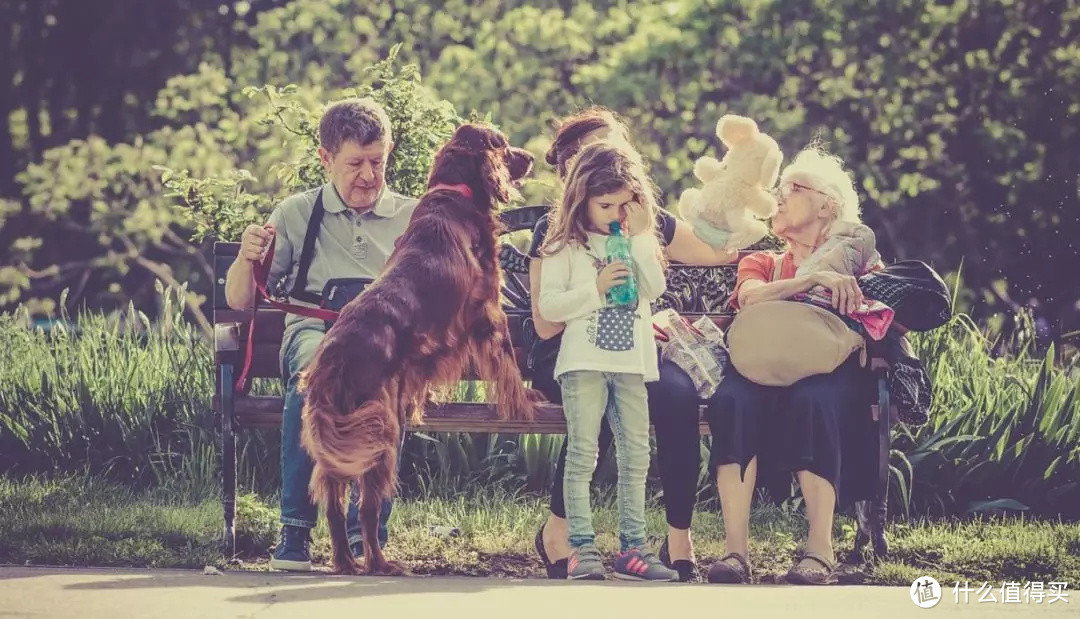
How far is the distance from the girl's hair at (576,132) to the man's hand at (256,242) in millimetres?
950

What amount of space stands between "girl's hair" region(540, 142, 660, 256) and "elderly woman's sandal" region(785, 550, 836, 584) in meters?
1.14

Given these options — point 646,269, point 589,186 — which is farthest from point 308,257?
point 646,269

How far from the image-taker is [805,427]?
5262 mm

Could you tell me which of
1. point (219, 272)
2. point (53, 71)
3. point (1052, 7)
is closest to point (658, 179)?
point (1052, 7)

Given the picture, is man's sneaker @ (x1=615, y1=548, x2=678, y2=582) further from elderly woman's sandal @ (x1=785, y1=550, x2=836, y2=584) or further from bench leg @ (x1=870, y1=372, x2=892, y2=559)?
bench leg @ (x1=870, y1=372, x2=892, y2=559)

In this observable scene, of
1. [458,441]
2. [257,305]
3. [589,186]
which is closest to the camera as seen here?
[589,186]

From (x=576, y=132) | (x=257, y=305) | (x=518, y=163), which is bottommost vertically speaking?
(x=257, y=305)

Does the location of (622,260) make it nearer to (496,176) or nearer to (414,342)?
(496,176)

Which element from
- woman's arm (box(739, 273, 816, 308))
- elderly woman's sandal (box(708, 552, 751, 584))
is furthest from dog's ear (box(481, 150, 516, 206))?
elderly woman's sandal (box(708, 552, 751, 584))

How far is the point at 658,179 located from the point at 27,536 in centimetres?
763

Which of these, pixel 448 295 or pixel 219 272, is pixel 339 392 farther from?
pixel 219 272

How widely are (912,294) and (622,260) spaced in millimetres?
974

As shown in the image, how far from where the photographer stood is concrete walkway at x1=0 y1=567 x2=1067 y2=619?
4453 millimetres

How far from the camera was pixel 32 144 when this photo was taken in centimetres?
1531
